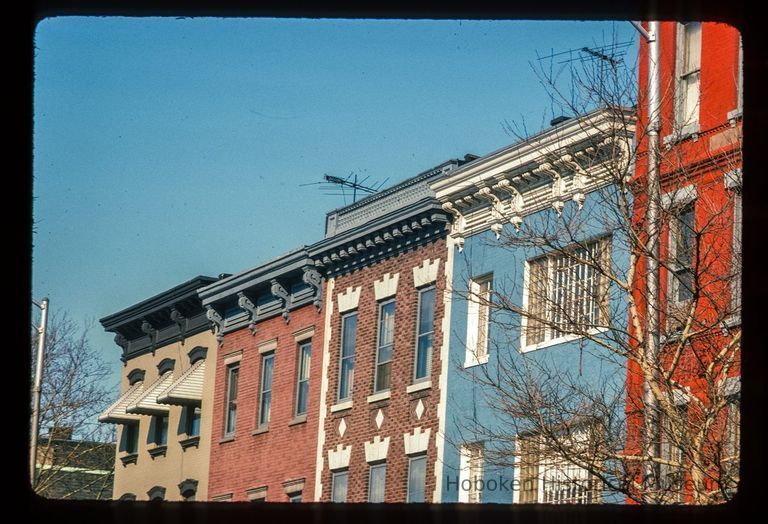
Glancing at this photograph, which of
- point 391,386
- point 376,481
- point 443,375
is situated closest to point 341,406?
point 391,386

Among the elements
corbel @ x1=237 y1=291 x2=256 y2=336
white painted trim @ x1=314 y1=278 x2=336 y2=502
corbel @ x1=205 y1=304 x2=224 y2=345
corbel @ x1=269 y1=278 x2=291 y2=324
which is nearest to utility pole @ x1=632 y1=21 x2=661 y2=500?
white painted trim @ x1=314 y1=278 x2=336 y2=502

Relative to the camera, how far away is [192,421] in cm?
3453

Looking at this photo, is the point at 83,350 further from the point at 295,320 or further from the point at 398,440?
the point at 398,440

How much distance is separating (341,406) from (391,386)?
1.91 metres

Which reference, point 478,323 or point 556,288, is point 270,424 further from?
point 556,288

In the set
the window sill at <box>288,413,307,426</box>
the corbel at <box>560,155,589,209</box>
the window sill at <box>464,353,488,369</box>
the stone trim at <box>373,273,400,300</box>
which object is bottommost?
the window sill at <box>288,413,307,426</box>

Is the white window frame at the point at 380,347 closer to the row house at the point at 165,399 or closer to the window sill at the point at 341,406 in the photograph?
the window sill at the point at 341,406

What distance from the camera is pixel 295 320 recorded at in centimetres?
3102

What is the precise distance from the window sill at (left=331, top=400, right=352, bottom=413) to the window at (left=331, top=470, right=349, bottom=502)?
134 centimetres

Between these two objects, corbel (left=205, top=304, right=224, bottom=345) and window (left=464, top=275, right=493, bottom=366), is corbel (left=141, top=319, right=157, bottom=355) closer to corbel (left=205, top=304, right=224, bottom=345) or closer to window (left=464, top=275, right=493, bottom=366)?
corbel (left=205, top=304, right=224, bottom=345)

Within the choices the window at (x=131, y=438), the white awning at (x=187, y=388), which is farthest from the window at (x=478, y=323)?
the window at (x=131, y=438)

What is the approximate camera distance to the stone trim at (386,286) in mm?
28062

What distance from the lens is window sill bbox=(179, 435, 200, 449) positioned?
3380cm
